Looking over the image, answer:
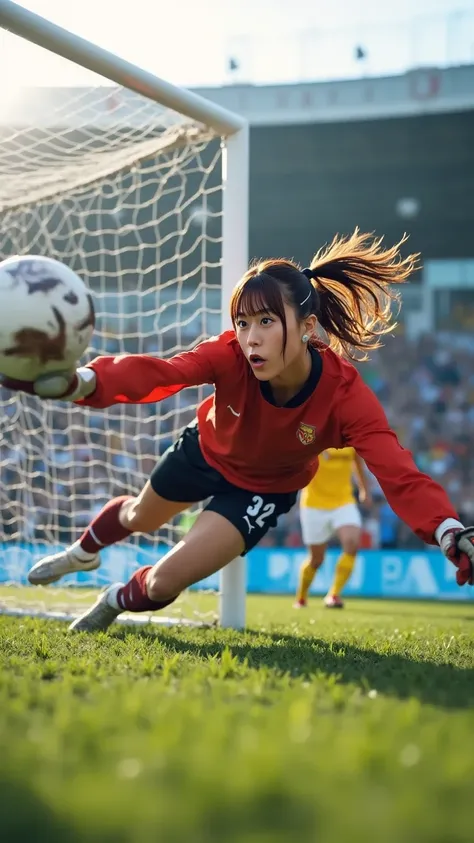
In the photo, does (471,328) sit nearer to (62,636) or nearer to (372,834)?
(62,636)

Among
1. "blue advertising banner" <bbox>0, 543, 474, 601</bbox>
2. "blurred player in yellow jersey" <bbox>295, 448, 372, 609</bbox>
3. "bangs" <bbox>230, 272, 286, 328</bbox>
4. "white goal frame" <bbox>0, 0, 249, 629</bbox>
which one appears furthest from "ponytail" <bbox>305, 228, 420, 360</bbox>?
"blue advertising banner" <bbox>0, 543, 474, 601</bbox>

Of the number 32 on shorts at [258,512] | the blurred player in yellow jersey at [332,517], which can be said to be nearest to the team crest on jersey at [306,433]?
the number 32 on shorts at [258,512]

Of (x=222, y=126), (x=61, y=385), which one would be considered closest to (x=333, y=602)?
(x=222, y=126)

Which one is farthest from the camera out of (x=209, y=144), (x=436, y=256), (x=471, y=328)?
(x=436, y=256)

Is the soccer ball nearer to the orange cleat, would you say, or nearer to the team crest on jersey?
the team crest on jersey

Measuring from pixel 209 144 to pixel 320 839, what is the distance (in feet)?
17.6

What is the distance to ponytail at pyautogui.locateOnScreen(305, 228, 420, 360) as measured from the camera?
4.07 meters

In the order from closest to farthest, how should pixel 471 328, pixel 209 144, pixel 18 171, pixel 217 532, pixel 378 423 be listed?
pixel 378 423 → pixel 217 532 → pixel 209 144 → pixel 18 171 → pixel 471 328

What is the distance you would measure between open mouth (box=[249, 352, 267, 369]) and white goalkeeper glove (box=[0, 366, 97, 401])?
645 mm

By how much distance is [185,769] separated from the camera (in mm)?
1630

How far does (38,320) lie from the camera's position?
119 inches

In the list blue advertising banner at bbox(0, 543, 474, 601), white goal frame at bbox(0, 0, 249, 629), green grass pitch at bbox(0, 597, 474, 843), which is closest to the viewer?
green grass pitch at bbox(0, 597, 474, 843)

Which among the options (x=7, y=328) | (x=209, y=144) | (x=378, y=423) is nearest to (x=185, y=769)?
(x=7, y=328)

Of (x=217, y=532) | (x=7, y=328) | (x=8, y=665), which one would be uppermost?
(x=7, y=328)
